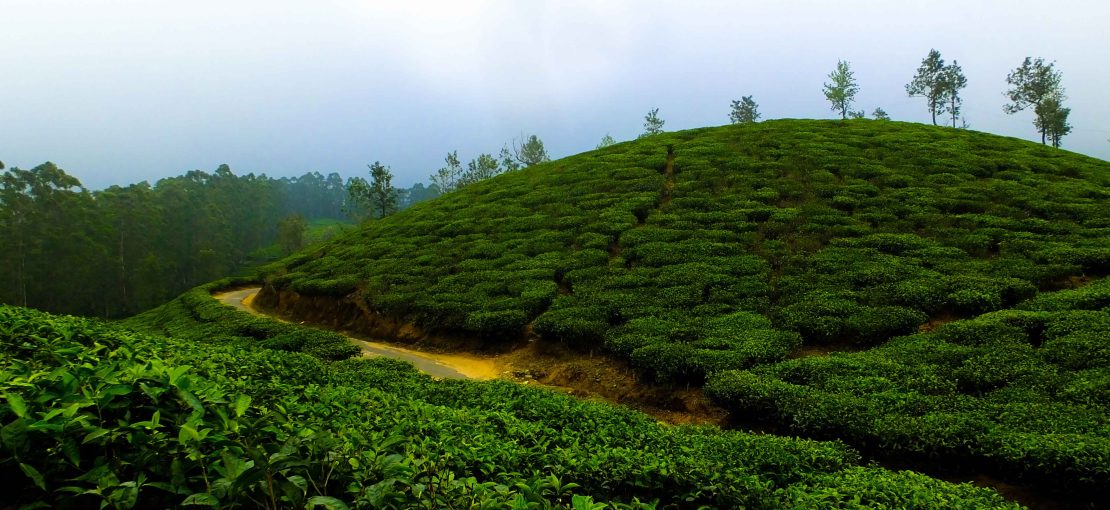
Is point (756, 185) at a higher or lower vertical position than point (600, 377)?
higher

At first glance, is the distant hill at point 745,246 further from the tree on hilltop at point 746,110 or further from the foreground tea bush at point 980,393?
the tree on hilltop at point 746,110

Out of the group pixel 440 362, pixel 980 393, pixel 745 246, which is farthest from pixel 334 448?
pixel 745 246

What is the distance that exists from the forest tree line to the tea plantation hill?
33.3 metres

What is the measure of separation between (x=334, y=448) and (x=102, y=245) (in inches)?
2501

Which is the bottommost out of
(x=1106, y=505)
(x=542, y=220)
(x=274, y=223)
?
(x=1106, y=505)

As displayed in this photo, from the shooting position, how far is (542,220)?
Result: 79.3 ft

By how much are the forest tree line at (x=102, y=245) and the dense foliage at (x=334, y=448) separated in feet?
176

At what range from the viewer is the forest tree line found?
44594 mm

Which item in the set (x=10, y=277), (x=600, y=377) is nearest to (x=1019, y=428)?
(x=600, y=377)

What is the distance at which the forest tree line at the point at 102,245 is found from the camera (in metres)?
44.6

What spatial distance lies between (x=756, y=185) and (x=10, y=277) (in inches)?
2295

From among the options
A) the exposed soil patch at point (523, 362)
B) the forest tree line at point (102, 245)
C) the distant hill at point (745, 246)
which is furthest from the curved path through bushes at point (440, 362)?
the forest tree line at point (102, 245)

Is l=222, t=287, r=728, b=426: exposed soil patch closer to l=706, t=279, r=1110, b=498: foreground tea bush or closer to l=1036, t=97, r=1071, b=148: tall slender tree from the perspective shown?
l=706, t=279, r=1110, b=498: foreground tea bush

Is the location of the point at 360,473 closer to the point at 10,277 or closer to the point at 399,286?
the point at 399,286
